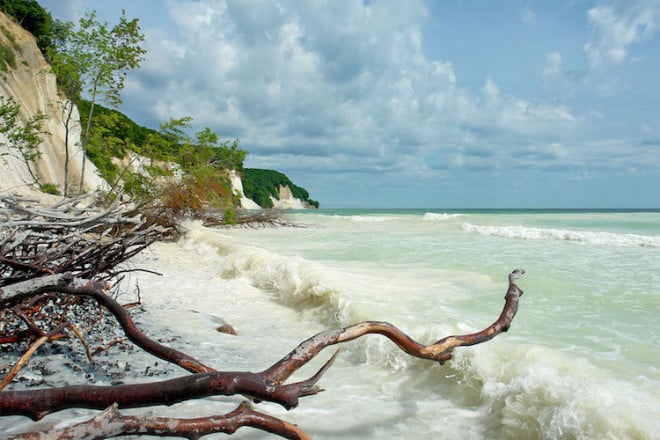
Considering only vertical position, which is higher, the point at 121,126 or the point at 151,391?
the point at 121,126

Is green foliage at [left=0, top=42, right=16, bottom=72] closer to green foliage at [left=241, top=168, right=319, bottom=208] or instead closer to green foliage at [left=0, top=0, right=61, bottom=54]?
green foliage at [left=0, top=0, right=61, bottom=54]

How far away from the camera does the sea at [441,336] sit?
10.1ft

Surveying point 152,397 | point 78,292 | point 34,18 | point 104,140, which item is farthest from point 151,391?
point 34,18

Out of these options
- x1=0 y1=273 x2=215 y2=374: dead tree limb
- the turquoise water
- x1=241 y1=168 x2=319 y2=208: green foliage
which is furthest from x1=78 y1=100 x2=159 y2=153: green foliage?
x1=241 y1=168 x2=319 y2=208: green foliage

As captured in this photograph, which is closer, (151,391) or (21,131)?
(151,391)

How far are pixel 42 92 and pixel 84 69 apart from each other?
14.4m

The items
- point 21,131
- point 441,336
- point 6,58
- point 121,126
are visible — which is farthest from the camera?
point 121,126

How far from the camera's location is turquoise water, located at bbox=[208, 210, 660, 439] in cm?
302

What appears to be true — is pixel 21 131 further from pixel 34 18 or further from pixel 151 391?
pixel 151 391

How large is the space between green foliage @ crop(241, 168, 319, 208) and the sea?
86.7 meters

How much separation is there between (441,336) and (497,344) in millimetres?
583

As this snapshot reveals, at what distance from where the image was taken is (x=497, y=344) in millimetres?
4215

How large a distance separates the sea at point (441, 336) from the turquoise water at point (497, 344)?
0.01 meters

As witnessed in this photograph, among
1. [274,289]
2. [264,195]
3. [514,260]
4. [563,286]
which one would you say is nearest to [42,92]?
[274,289]
